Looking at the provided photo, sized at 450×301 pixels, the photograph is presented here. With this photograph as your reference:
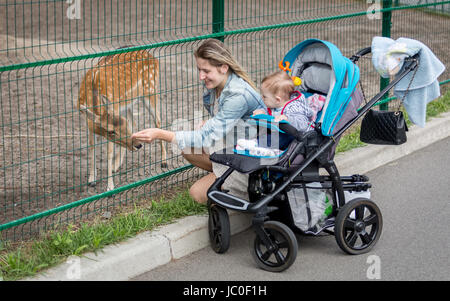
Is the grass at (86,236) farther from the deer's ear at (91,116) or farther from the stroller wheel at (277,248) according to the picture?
the deer's ear at (91,116)

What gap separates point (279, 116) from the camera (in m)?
4.50

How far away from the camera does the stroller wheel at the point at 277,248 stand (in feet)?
14.1

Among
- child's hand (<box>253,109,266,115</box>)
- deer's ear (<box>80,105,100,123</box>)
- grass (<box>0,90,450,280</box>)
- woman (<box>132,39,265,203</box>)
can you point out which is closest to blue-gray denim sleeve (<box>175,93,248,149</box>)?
woman (<box>132,39,265,203</box>)

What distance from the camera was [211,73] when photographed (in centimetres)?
480

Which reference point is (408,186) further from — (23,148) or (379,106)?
(23,148)

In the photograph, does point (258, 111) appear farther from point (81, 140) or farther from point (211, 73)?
point (81, 140)

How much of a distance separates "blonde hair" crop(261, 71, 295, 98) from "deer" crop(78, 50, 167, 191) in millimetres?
1208

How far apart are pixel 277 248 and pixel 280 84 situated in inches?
44.3

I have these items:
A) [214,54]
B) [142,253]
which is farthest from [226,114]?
[142,253]

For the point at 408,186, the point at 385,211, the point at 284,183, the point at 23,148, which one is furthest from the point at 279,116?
the point at 23,148

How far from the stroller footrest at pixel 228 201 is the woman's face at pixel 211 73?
2.67 feet

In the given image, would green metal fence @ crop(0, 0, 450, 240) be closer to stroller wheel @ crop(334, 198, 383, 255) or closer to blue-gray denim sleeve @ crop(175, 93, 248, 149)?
blue-gray denim sleeve @ crop(175, 93, 248, 149)

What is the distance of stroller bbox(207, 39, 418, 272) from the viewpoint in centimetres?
440
